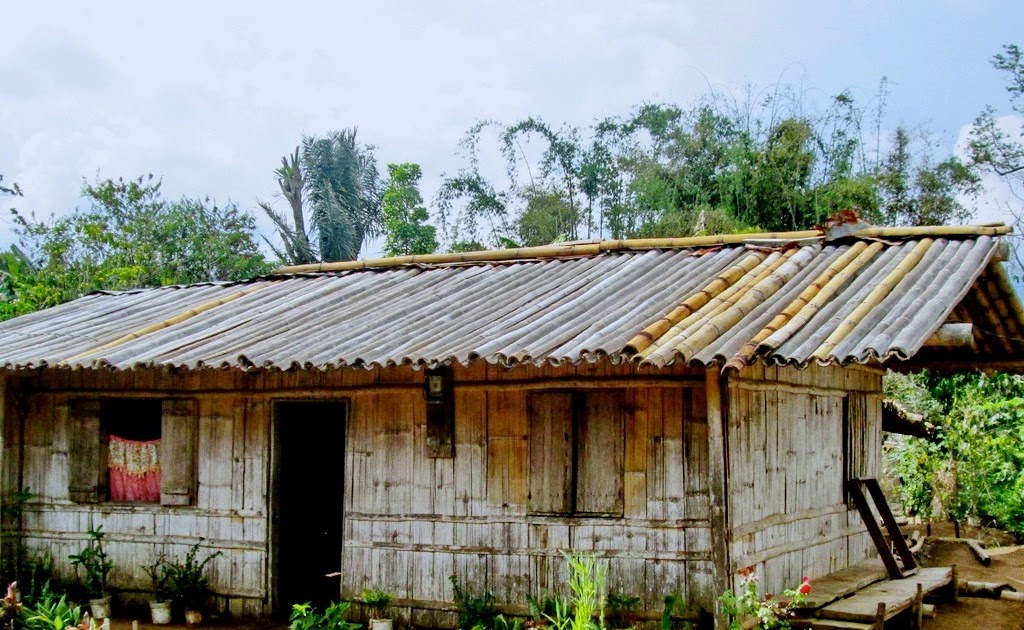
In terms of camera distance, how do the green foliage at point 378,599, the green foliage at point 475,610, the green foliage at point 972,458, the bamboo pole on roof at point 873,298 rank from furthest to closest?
1. the green foliage at point 972,458
2. the green foliage at point 378,599
3. the green foliage at point 475,610
4. the bamboo pole on roof at point 873,298

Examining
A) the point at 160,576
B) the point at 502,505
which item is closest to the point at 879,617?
the point at 502,505

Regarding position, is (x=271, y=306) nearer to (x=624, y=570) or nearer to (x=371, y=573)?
(x=371, y=573)

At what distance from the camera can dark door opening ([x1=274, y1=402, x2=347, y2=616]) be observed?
10.3 m

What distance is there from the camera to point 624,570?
828cm

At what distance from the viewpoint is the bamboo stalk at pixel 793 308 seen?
695cm

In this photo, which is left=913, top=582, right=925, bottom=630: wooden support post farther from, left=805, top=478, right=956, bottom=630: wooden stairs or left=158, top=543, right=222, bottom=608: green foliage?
left=158, top=543, right=222, bottom=608: green foliage

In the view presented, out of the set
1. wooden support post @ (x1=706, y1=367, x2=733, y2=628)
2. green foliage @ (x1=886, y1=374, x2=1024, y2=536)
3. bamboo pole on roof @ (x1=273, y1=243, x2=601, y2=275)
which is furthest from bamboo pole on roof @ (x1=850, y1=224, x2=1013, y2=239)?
green foliage @ (x1=886, y1=374, x2=1024, y2=536)

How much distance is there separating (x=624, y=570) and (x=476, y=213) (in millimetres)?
23415

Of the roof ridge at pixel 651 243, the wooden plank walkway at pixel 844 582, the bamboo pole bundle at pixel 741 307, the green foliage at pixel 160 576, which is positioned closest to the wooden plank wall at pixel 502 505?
Answer: the bamboo pole bundle at pixel 741 307

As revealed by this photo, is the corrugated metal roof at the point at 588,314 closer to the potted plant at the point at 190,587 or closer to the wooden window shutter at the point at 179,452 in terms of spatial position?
the wooden window shutter at the point at 179,452

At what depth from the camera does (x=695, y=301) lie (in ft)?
27.8

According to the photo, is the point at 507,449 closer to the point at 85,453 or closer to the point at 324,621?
the point at 324,621

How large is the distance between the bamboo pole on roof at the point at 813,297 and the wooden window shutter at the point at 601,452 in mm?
1297

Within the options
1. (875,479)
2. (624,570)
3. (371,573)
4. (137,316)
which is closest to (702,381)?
(624,570)
